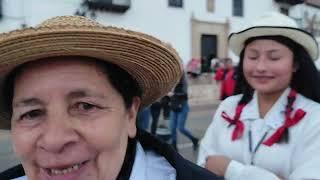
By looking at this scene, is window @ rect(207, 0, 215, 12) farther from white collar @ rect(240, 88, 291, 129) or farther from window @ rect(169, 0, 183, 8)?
white collar @ rect(240, 88, 291, 129)

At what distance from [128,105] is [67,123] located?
313 mm

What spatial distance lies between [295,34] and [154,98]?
78 centimetres

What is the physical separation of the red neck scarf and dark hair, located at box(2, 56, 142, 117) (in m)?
0.67

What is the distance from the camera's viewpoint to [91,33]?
1.41 m

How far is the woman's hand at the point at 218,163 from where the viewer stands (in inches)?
87.6

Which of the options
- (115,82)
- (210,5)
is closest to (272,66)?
(115,82)

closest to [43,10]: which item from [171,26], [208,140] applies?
[171,26]

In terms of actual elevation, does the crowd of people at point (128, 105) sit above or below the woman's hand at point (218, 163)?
above

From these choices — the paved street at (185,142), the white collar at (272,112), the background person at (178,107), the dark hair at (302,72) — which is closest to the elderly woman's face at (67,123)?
the white collar at (272,112)

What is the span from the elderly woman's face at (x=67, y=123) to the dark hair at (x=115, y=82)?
22 millimetres

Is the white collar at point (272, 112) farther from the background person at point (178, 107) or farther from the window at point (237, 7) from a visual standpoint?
the window at point (237, 7)

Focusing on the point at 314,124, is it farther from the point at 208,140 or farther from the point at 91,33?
the point at 91,33

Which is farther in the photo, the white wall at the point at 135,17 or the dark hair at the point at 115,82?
the white wall at the point at 135,17

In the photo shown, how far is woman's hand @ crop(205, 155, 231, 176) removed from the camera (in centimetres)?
222
